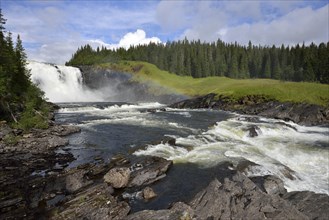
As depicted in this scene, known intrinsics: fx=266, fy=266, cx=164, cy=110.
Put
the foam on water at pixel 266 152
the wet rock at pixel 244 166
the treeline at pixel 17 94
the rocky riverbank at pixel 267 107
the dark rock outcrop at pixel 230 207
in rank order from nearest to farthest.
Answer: the dark rock outcrop at pixel 230 207, the wet rock at pixel 244 166, the foam on water at pixel 266 152, the treeline at pixel 17 94, the rocky riverbank at pixel 267 107

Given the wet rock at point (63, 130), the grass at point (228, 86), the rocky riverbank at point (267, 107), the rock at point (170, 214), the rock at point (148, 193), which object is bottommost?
the rock at point (148, 193)

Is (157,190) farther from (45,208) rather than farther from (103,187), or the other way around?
(45,208)

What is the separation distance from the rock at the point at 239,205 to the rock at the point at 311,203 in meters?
1.63

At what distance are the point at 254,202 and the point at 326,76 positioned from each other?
120176 mm

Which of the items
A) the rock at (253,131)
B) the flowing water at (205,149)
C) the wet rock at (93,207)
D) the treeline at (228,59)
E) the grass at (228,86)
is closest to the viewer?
the wet rock at (93,207)

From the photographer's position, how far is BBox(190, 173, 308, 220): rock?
1420 centimetres

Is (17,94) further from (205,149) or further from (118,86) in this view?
(118,86)

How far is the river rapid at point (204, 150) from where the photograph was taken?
2178 centimetres

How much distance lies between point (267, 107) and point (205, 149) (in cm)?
4255

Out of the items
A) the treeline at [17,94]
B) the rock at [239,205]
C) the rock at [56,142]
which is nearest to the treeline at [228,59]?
the treeline at [17,94]

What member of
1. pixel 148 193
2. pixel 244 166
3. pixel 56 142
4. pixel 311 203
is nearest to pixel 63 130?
pixel 56 142

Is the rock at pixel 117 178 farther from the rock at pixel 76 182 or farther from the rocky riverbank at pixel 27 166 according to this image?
the rocky riverbank at pixel 27 166

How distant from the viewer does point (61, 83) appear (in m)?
111

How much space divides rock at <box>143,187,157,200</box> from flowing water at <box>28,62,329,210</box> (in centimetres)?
47
